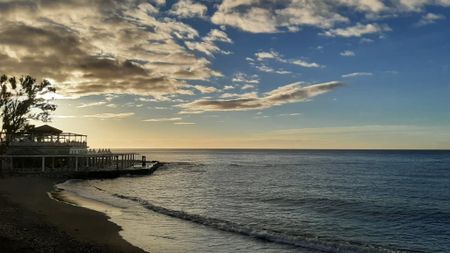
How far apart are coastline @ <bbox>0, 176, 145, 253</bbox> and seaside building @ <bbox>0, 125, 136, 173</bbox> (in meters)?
30.6

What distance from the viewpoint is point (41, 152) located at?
193 ft

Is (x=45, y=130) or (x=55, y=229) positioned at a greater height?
(x=45, y=130)

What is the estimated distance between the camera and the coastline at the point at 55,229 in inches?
585

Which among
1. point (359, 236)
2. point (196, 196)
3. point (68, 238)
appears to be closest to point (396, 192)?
point (196, 196)

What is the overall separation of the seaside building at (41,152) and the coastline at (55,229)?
101 ft

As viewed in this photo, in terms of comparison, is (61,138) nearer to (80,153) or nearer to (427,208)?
(80,153)

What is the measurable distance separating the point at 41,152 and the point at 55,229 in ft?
144

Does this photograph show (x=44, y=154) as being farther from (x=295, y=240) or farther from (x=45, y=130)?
(x=295, y=240)

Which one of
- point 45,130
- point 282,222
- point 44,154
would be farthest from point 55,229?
point 45,130

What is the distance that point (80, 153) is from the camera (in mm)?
64375

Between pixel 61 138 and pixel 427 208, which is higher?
pixel 61 138

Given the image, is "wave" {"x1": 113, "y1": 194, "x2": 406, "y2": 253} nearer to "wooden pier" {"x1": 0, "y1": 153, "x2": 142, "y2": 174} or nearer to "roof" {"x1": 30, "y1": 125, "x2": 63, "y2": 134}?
"wooden pier" {"x1": 0, "y1": 153, "x2": 142, "y2": 174}

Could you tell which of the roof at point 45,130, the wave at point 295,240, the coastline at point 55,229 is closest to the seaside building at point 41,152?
the roof at point 45,130

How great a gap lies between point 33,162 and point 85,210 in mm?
36385
